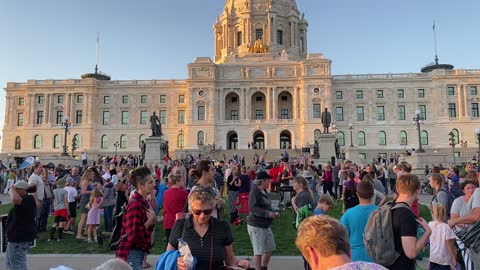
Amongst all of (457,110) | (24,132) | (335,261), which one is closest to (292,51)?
(457,110)

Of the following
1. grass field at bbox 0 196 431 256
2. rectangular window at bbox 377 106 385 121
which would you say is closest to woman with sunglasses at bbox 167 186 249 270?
grass field at bbox 0 196 431 256

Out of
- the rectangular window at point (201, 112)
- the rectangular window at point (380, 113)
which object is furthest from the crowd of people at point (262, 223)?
the rectangular window at point (380, 113)

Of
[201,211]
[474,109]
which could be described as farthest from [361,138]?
[201,211]

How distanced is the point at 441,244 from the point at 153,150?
88.6 feet

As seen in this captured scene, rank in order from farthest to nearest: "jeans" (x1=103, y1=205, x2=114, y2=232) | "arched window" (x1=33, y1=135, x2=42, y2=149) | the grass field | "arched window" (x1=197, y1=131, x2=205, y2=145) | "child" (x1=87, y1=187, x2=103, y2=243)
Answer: "arched window" (x1=33, y1=135, x2=42, y2=149)
"arched window" (x1=197, y1=131, x2=205, y2=145)
"jeans" (x1=103, y1=205, x2=114, y2=232)
"child" (x1=87, y1=187, x2=103, y2=243)
the grass field

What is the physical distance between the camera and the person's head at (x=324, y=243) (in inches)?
103

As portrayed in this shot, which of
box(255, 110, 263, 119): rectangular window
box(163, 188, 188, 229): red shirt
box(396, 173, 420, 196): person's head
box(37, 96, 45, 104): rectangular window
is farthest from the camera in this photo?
box(37, 96, 45, 104): rectangular window

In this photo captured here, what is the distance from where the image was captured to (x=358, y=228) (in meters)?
4.88

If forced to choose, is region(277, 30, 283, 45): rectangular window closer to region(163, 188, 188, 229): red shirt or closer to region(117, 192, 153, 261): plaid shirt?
region(163, 188, 188, 229): red shirt

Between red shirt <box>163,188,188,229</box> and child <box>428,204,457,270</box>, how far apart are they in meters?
3.84

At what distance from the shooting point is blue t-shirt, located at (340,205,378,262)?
190 inches

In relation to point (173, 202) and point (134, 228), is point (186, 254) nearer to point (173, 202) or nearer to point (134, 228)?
point (134, 228)

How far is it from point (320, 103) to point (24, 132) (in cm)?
4797

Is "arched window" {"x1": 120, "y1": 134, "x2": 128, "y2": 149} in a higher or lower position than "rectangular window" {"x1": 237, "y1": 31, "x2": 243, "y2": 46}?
lower
